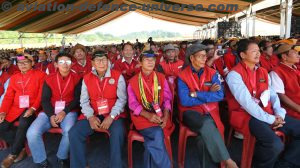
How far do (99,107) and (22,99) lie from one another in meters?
1.12

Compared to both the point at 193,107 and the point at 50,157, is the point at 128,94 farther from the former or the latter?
the point at 50,157

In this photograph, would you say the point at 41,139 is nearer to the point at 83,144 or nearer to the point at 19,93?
the point at 83,144

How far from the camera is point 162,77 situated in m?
2.69

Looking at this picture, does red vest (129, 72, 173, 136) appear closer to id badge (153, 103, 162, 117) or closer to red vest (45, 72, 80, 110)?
id badge (153, 103, 162, 117)

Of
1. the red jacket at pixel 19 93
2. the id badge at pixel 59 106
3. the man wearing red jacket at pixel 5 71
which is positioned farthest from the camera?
the man wearing red jacket at pixel 5 71

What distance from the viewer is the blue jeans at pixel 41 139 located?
251cm

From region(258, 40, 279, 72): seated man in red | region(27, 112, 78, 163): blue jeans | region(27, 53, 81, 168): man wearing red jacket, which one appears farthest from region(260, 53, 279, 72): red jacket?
region(27, 112, 78, 163): blue jeans

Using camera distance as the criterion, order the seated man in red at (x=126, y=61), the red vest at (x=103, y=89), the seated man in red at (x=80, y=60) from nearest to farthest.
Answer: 1. the red vest at (x=103, y=89)
2. the seated man in red at (x=126, y=61)
3. the seated man in red at (x=80, y=60)

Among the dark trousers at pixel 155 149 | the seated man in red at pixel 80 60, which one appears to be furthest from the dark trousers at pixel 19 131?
the seated man in red at pixel 80 60

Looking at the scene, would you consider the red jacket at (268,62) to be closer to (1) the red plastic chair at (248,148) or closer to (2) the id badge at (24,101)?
(1) the red plastic chair at (248,148)

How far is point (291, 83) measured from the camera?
2539 mm

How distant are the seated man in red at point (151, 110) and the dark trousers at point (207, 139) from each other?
11.5 inches

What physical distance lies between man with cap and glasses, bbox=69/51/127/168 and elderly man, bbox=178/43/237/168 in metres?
0.71

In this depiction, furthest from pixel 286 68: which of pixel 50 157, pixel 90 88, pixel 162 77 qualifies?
pixel 50 157
